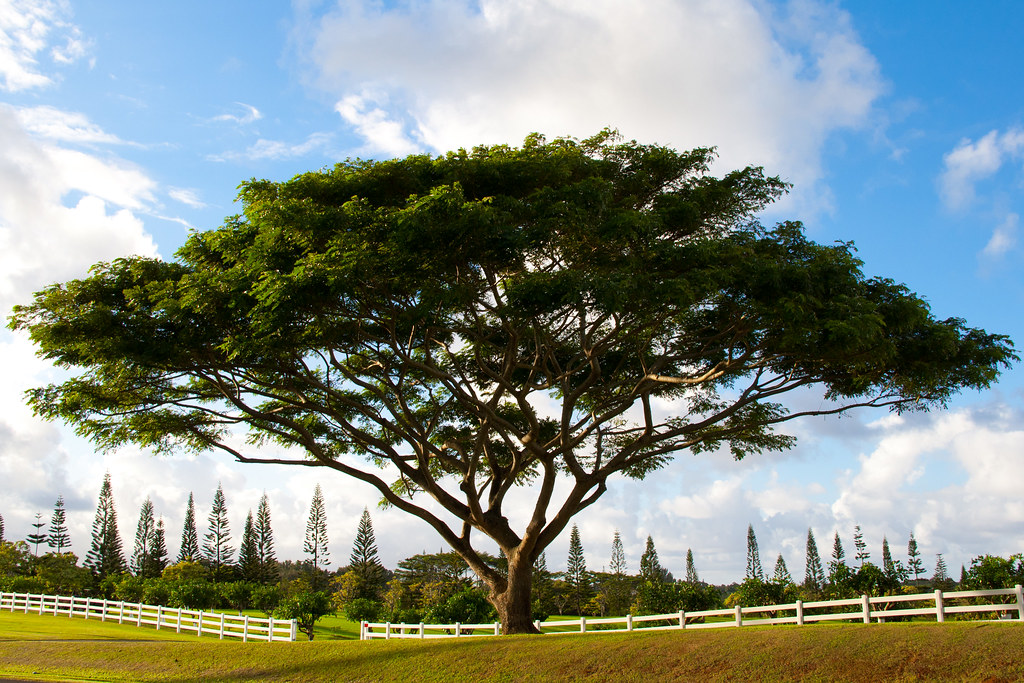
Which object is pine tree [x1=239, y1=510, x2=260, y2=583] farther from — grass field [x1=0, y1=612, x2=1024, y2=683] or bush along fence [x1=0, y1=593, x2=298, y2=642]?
grass field [x1=0, y1=612, x2=1024, y2=683]

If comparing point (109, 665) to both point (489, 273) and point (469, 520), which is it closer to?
point (469, 520)

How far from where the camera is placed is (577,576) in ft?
214

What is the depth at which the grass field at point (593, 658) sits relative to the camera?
40.5 ft

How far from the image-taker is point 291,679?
1598 centimetres

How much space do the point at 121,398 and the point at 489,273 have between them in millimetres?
9448

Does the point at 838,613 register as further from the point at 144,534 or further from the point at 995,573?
the point at 144,534

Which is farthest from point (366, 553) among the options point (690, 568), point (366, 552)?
point (690, 568)

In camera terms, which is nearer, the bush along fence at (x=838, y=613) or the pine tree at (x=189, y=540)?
the bush along fence at (x=838, y=613)

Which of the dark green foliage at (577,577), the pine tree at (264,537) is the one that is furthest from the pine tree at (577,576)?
the pine tree at (264,537)

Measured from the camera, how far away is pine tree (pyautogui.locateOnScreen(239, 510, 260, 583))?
69.6m

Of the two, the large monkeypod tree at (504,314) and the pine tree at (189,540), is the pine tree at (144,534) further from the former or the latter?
the large monkeypod tree at (504,314)

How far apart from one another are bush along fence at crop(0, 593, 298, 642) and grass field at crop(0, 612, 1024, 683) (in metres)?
5.93

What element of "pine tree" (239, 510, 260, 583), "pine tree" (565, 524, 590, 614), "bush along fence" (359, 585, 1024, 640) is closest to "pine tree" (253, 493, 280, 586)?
"pine tree" (239, 510, 260, 583)

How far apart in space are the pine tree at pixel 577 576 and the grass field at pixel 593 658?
45234 millimetres
